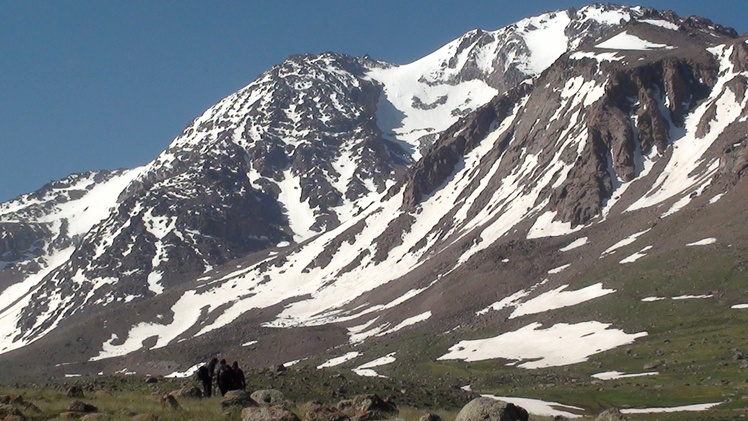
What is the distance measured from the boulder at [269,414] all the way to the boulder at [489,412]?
5.63 meters

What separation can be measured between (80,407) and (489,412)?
1406 centimetres

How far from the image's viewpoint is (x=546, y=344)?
335 feet

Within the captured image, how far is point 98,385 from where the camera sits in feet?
160

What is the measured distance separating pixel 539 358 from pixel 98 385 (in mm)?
60362

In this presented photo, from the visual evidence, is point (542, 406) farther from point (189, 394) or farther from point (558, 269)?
point (558, 269)

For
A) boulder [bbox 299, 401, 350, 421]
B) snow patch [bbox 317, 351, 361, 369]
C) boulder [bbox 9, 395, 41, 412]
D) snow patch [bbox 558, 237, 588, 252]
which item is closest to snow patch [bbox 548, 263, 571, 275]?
snow patch [bbox 558, 237, 588, 252]

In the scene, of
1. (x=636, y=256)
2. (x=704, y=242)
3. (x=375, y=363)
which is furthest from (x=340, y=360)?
(x=704, y=242)

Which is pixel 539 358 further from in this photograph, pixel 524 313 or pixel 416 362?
pixel 524 313

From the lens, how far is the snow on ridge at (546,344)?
93.9 meters

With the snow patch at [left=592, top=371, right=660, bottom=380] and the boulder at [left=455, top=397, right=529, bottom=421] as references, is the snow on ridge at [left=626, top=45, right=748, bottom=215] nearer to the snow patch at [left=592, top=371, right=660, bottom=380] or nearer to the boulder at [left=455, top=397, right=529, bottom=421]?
the snow patch at [left=592, top=371, right=660, bottom=380]

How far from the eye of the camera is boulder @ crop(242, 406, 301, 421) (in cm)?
2733

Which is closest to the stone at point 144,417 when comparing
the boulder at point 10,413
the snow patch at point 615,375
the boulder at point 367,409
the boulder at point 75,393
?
the boulder at point 10,413

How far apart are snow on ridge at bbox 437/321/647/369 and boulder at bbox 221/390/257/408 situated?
64.9m

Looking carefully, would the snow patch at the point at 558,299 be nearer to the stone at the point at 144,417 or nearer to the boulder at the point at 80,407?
the boulder at the point at 80,407
